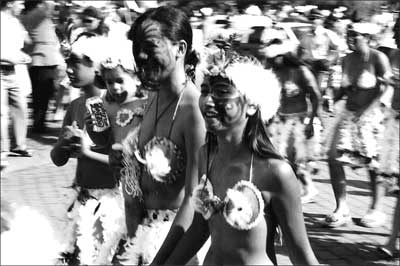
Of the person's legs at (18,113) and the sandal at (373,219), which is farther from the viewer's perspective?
the person's legs at (18,113)

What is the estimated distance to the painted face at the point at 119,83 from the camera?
3795mm

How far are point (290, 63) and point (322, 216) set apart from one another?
1.36 metres

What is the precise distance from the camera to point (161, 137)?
3.15m

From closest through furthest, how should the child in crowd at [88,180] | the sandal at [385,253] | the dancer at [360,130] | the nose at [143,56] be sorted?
the nose at [143,56]
the child in crowd at [88,180]
the sandal at [385,253]
the dancer at [360,130]

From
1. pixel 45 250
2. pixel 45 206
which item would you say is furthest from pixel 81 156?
pixel 45 206

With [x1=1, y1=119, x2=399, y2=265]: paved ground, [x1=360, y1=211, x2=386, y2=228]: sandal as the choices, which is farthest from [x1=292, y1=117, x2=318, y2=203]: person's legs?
[x1=360, y1=211, x2=386, y2=228]: sandal

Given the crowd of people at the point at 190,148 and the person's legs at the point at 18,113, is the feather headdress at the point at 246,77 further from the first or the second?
the person's legs at the point at 18,113

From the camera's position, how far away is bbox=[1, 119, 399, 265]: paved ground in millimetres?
5535

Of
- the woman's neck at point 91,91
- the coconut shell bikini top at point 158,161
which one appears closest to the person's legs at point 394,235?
the woman's neck at point 91,91

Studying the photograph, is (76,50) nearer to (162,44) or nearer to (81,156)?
(81,156)

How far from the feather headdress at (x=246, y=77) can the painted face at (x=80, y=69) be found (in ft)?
4.36

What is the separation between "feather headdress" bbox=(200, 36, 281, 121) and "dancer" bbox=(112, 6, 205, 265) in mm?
365

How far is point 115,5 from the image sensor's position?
11.0 metres

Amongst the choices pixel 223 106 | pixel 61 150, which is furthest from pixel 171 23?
pixel 61 150
